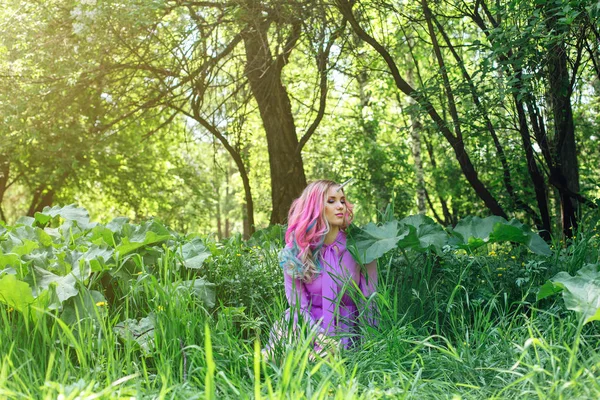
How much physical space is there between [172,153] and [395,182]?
6.92m

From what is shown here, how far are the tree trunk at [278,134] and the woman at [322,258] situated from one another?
3.46 metres

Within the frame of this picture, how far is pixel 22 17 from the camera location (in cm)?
657

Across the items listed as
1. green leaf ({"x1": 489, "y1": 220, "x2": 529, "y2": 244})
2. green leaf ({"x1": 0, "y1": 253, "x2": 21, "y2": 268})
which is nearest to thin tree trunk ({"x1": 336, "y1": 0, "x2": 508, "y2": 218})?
green leaf ({"x1": 489, "y1": 220, "x2": 529, "y2": 244})

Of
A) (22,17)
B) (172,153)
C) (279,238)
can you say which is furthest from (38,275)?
(172,153)

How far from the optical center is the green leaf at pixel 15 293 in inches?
113

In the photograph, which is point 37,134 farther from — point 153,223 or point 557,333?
point 557,333

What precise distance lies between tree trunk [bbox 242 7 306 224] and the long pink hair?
347 centimetres

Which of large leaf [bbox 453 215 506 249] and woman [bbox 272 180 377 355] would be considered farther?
large leaf [bbox 453 215 506 249]

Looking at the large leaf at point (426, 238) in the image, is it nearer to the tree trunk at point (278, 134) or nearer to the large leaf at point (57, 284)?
the large leaf at point (57, 284)

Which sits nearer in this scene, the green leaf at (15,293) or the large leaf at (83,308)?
the green leaf at (15,293)

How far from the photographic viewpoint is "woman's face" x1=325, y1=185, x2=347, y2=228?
140 inches

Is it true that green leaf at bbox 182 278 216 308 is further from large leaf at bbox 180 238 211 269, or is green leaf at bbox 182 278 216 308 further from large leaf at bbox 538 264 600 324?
large leaf at bbox 538 264 600 324

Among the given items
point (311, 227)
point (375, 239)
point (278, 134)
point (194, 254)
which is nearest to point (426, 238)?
point (375, 239)

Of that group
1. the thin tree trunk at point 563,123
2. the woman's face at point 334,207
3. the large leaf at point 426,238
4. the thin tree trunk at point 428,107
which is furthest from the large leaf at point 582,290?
the thin tree trunk at point 428,107
